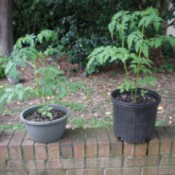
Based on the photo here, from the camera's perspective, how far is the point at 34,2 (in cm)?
600

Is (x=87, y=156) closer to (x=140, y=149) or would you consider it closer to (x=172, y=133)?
(x=140, y=149)

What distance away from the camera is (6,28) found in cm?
443

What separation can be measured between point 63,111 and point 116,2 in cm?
292

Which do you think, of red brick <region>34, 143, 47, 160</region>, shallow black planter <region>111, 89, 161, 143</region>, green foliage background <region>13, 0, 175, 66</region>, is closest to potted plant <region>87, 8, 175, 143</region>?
shallow black planter <region>111, 89, 161, 143</region>

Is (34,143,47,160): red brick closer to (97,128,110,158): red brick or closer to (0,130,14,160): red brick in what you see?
(0,130,14,160): red brick

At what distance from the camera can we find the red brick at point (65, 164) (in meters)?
1.96

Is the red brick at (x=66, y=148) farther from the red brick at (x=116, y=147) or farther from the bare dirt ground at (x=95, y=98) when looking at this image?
the bare dirt ground at (x=95, y=98)

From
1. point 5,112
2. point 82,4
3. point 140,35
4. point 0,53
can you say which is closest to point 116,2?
point 82,4

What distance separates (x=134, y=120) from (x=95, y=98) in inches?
63.6

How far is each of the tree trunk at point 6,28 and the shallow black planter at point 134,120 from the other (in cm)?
298

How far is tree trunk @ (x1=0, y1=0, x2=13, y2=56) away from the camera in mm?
4367

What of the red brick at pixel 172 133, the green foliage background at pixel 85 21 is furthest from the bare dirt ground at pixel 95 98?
the red brick at pixel 172 133

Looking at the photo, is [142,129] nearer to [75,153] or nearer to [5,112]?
[75,153]

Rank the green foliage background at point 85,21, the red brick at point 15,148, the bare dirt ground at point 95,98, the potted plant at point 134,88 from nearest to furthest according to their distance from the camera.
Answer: the potted plant at point 134,88
the red brick at point 15,148
the bare dirt ground at point 95,98
the green foliage background at point 85,21
